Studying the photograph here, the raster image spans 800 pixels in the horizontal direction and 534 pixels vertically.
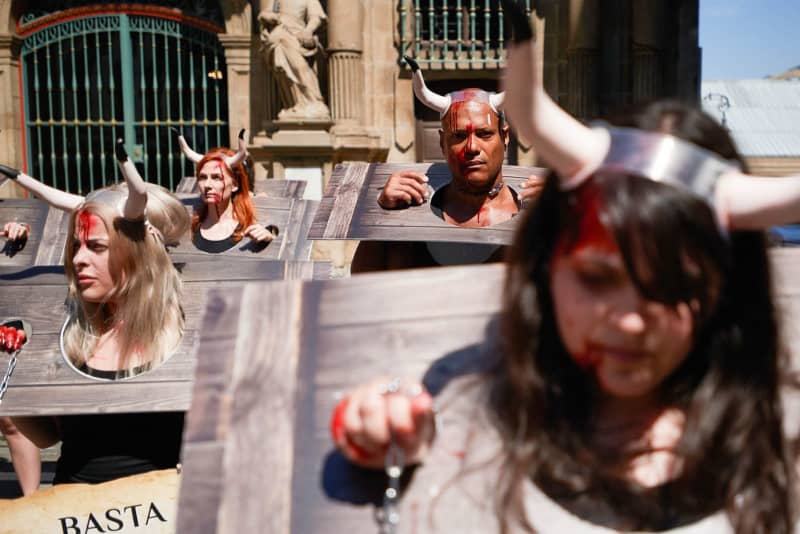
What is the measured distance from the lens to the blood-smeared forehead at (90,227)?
2896mm

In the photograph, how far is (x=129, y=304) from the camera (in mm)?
2924

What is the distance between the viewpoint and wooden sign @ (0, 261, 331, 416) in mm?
2600

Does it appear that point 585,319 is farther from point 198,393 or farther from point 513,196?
point 513,196

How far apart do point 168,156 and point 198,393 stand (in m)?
11.2

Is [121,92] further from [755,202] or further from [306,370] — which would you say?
[755,202]

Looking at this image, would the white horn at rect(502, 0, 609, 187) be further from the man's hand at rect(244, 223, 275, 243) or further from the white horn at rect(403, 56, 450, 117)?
the man's hand at rect(244, 223, 275, 243)

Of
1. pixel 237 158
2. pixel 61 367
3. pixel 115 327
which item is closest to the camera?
pixel 61 367

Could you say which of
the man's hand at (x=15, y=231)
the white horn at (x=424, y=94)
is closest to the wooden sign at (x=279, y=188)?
the man's hand at (x=15, y=231)

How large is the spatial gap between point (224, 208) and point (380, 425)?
15.4 feet

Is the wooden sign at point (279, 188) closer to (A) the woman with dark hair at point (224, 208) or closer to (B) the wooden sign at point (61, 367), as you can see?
(A) the woman with dark hair at point (224, 208)

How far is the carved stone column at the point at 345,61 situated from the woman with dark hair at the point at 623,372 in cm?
997

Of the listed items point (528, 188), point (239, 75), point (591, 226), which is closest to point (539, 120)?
point (591, 226)

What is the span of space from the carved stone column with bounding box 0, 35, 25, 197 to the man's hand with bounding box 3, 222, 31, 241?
280 inches

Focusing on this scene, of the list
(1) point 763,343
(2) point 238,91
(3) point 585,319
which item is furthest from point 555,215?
(2) point 238,91
